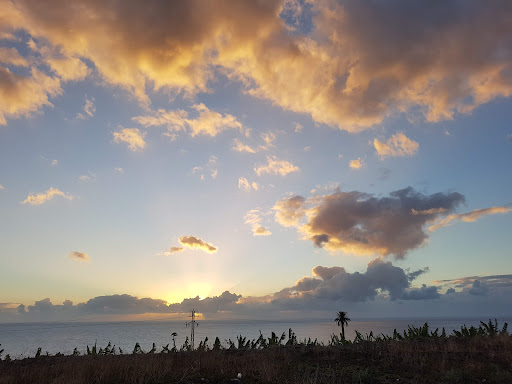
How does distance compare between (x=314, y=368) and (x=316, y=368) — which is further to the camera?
(x=314, y=368)

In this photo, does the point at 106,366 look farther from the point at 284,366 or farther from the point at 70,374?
the point at 284,366

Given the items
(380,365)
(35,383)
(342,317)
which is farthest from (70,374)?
(342,317)

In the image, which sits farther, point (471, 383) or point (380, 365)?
point (380, 365)

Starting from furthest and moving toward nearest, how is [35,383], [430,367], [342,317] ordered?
[342,317] → [430,367] → [35,383]

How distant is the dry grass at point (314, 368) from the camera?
1264 centimetres

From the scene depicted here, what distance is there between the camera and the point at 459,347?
19.4 metres

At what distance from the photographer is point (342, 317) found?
247ft

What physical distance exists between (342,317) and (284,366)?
6613 cm

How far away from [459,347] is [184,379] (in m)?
16.6

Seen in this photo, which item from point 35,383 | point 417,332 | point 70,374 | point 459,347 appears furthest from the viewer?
point 417,332

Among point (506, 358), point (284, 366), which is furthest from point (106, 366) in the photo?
point (506, 358)

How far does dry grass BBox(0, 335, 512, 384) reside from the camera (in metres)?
12.6

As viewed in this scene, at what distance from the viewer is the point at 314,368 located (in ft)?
50.6

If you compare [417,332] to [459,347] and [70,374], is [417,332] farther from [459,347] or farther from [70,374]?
[70,374]
